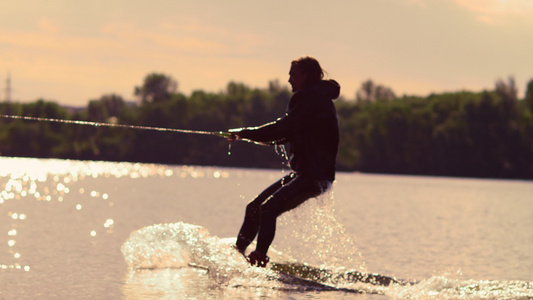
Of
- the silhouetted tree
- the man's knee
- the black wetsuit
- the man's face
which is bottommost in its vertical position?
the man's knee

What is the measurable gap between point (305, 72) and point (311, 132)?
732mm

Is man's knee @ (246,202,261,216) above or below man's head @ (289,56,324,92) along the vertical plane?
below

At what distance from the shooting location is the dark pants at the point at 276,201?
32.6ft

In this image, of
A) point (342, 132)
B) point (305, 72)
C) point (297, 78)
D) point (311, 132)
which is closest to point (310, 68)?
point (305, 72)

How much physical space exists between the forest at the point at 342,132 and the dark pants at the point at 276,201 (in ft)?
334

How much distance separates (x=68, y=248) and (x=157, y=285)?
499cm

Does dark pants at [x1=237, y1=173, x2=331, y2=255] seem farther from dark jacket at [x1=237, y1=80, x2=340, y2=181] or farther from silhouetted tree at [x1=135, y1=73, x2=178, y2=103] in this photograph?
silhouetted tree at [x1=135, y1=73, x2=178, y2=103]

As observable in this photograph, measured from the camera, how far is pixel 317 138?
9867 mm

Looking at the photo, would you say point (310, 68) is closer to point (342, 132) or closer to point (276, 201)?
point (276, 201)

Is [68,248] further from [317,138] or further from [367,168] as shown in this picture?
[367,168]

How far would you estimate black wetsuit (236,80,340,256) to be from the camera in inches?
388

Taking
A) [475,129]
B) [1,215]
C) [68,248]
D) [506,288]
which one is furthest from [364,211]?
[475,129]

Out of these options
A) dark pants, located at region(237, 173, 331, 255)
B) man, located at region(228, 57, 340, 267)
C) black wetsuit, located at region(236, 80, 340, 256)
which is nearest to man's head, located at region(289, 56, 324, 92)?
man, located at region(228, 57, 340, 267)

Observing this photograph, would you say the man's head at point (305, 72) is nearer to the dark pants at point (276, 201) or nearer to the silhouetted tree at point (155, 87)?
the dark pants at point (276, 201)
